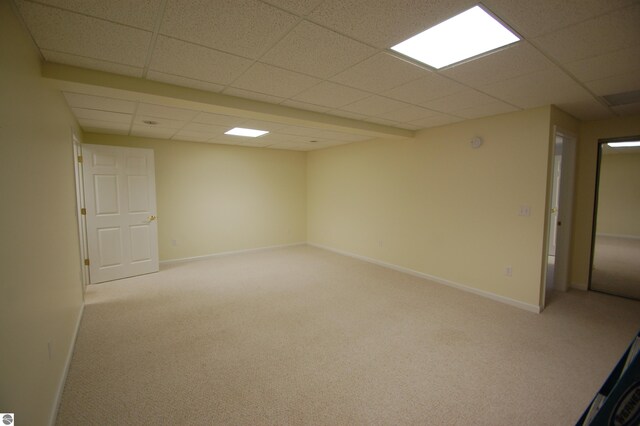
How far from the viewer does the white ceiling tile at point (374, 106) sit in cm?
304

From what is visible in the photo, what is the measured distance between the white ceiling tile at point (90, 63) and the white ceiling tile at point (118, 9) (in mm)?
697

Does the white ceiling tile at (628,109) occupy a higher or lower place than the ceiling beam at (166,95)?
higher

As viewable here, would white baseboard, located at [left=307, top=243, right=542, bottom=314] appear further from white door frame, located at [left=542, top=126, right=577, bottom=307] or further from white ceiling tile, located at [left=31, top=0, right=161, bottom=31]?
white ceiling tile, located at [left=31, top=0, right=161, bottom=31]

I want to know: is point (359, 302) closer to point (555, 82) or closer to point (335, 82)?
point (335, 82)

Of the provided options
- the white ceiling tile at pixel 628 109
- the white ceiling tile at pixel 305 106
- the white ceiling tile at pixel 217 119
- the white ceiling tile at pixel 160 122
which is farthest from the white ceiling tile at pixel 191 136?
the white ceiling tile at pixel 628 109

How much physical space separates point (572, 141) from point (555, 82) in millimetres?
2135

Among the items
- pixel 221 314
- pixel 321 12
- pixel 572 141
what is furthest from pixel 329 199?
pixel 321 12

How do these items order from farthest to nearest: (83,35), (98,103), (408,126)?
1. (408,126)
2. (98,103)
3. (83,35)

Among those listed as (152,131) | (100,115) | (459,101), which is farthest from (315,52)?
(152,131)

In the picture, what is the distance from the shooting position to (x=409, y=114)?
3.60 m

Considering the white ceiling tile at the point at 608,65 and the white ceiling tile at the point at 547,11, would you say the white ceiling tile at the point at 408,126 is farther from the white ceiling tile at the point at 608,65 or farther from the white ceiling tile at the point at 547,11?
the white ceiling tile at the point at 547,11

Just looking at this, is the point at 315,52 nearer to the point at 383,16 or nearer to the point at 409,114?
→ the point at 383,16

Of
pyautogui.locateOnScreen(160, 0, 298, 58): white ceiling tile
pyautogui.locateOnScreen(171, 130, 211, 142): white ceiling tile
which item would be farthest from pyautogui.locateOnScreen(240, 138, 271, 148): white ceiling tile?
pyautogui.locateOnScreen(160, 0, 298, 58): white ceiling tile

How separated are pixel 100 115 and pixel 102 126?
0.84m
